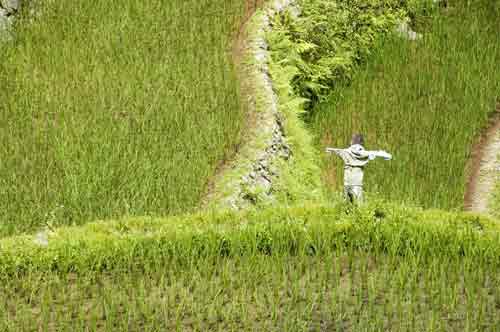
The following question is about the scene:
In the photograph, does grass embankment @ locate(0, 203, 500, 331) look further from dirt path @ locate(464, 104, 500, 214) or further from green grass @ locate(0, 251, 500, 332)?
dirt path @ locate(464, 104, 500, 214)

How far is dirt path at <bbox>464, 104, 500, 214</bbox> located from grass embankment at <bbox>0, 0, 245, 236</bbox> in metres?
4.57

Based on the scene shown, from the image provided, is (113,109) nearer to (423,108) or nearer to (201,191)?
(201,191)

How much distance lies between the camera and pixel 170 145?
12.4 metres

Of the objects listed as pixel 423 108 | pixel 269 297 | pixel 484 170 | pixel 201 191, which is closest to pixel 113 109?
pixel 201 191

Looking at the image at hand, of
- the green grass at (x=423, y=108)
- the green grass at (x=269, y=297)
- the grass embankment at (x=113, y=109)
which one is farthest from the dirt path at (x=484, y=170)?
the green grass at (x=269, y=297)

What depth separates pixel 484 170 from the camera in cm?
1565

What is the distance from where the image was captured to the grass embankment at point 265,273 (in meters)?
7.90

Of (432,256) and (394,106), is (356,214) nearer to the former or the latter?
(432,256)

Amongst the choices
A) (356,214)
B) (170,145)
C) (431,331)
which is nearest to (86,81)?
(170,145)

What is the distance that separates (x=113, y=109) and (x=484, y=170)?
6965mm

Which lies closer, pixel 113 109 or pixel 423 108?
pixel 113 109

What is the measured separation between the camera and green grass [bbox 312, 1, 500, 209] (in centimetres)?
1478

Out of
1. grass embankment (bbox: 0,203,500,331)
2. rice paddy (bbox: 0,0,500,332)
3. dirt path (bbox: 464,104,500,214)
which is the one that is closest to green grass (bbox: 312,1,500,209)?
rice paddy (bbox: 0,0,500,332)

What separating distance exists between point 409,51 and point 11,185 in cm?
992
